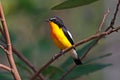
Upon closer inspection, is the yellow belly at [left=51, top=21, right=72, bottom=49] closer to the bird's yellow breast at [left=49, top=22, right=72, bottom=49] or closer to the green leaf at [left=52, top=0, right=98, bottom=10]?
the bird's yellow breast at [left=49, top=22, right=72, bottom=49]

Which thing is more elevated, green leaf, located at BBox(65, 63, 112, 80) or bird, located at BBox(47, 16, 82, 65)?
green leaf, located at BBox(65, 63, 112, 80)

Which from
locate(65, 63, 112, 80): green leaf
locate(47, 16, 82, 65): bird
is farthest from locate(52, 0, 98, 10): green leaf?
locate(47, 16, 82, 65): bird

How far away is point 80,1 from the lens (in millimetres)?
766

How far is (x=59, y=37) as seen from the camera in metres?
1.54

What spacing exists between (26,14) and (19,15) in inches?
2.0

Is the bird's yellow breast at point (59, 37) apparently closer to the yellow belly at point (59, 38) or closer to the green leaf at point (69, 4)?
the yellow belly at point (59, 38)

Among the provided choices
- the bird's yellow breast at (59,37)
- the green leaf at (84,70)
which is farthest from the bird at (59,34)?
the green leaf at (84,70)

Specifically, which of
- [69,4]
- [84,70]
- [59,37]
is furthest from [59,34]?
[69,4]

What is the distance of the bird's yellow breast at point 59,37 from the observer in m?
1.49

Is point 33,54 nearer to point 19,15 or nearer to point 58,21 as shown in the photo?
point 58,21

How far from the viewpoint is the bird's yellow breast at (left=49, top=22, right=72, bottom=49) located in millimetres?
1494

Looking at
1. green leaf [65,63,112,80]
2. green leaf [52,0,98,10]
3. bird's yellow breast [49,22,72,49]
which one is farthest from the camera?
bird's yellow breast [49,22,72,49]

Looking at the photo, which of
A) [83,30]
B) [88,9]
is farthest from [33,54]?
[88,9]

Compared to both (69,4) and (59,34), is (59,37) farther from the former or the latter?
(69,4)
